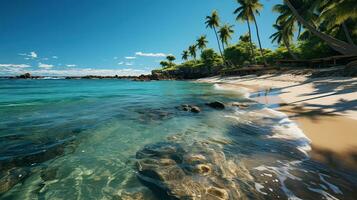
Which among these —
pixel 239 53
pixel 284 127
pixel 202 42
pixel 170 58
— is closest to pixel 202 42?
pixel 202 42

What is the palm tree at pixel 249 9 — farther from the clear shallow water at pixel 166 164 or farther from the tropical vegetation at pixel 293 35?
the clear shallow water at pixel 166 164

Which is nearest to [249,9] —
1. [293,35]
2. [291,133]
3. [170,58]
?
[293,35]

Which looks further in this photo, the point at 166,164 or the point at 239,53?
the point at 239,53

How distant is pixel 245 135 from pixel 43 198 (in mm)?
5792

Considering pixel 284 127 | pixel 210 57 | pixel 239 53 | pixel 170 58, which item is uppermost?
pixel 170 58

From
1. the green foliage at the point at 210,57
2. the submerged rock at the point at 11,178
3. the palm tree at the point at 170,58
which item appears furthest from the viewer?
the palm tree at the point at 170,58

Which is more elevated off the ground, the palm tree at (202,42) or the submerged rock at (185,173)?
the palm tree at (202,42)

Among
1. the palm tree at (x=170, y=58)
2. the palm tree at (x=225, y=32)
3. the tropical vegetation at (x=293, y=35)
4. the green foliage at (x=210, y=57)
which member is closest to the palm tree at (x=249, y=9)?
the tropical vegetation at (x=293, y=35)

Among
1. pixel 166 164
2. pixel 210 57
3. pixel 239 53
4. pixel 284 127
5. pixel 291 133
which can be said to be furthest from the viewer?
pixel 210 57

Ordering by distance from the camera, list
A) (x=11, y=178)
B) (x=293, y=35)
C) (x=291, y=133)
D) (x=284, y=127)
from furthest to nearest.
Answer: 1. (x=293, y=35)
2. (x=284, y=127)
3. (x=291, y=133)
4. (x=11, y=178)

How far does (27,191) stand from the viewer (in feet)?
13.3

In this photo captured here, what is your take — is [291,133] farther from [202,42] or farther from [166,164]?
[202,42]

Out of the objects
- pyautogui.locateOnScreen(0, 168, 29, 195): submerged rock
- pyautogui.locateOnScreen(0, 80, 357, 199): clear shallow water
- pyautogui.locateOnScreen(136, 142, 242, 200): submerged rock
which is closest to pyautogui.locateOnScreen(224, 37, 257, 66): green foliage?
pyautogui.locateOnScreen(0, 80, 357, 199): clear shallow water

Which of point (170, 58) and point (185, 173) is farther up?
point (170, 58)
